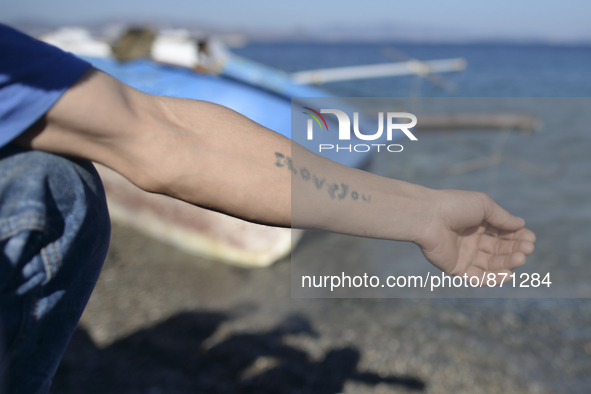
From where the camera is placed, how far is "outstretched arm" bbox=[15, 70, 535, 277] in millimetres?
849

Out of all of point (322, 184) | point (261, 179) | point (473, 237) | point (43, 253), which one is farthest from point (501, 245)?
point (43, 253)

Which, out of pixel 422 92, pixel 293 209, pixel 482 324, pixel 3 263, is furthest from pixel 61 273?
pixel 422 92

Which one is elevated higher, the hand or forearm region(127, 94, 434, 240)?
forearm region(127, 94, 434, 240)

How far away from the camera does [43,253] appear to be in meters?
0.90

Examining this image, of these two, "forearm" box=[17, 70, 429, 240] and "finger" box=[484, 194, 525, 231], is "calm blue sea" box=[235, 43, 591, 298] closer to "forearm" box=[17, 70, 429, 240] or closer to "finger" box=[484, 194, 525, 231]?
"finger" box=[484, 194, 525, 231]

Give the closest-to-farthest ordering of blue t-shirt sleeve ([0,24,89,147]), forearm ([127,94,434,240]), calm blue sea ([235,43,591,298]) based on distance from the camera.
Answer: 1. blue t-shirt sleeve ([0,24,89,147])
2. forearm ([127,94,434,240])
3. calm blue sea ([235,43,591,298])

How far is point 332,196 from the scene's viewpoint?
42.1 inches

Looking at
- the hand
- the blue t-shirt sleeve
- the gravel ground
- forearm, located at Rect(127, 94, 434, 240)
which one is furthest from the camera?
Result: the gravel ground

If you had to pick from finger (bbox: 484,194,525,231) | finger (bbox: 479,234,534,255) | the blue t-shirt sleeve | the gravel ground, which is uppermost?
the blue t-shirt sleeve

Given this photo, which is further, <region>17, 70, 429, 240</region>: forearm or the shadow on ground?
the shadow on ground

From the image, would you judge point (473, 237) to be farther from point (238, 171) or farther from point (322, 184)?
point (238, 171)

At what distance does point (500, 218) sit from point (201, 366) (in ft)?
7.55

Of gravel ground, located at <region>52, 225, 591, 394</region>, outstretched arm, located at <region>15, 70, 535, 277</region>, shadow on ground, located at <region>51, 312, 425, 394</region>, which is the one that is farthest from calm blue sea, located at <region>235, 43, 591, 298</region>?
outstretched arm, located at <region>15, 70, 535, 277</region>

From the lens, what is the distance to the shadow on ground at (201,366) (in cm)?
263
